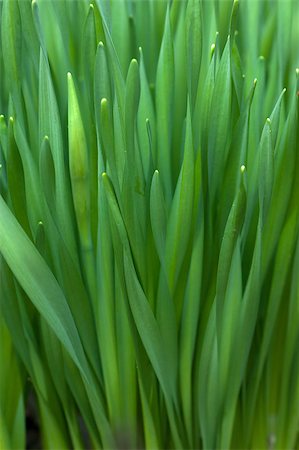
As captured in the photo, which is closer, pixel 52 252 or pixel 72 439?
pixel 52 252

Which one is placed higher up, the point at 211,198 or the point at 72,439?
the point at 211,198

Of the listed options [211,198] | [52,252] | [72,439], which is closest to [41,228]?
[52,252]

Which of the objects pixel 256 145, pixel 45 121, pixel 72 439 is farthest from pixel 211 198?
pixel 72 439

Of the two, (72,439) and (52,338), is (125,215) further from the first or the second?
(72,439)

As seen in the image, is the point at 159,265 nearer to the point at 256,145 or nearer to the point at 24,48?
the point at 256,145

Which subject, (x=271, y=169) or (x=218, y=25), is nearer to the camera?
(x=271, y=169)

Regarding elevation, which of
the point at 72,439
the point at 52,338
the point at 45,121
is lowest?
the point at 72,439
